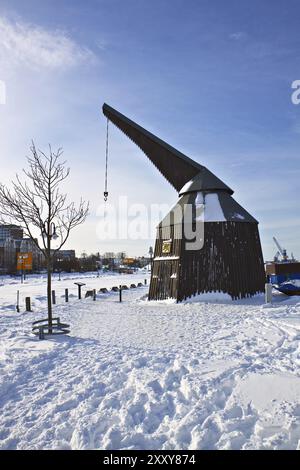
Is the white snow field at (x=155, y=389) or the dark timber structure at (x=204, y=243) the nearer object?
the white snow field at (x=155, y=389)

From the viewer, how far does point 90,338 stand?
8844mm

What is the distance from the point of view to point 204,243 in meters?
17.6

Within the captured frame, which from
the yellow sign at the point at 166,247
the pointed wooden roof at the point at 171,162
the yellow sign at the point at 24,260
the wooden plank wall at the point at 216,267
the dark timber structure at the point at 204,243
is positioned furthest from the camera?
the yellow sign at the point at 24,260

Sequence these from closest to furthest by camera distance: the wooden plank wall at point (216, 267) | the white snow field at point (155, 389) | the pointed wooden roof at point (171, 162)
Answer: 1. the white snow field at point (155, 389)
2. the wooden plank wall at point (216, 267)
3. the pointed wooden roof at point (171, 162)

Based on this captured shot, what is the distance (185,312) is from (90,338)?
5.75 m

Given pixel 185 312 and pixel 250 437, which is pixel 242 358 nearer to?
pixel 250 437

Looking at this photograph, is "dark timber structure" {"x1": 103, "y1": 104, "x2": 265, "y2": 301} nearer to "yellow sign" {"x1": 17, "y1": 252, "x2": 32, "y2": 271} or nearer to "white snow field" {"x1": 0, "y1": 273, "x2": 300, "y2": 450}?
"white snow field" {"x1": 0, "y1": 273, "x2": 300, "y2": 450}

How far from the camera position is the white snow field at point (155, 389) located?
3.67 meters

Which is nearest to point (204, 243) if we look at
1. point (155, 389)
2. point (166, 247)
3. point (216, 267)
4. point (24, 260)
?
point (216, 267)

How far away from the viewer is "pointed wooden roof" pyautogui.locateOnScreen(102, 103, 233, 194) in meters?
20.1

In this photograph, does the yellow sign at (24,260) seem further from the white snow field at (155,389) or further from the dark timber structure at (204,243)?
the white snow field at (155,389)

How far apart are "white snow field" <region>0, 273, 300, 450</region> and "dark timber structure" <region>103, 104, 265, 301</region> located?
779 cm

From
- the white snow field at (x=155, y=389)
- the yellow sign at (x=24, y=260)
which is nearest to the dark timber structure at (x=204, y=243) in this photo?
the white snow field at (x=155, y=389)

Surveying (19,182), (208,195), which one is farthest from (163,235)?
(19,182)
